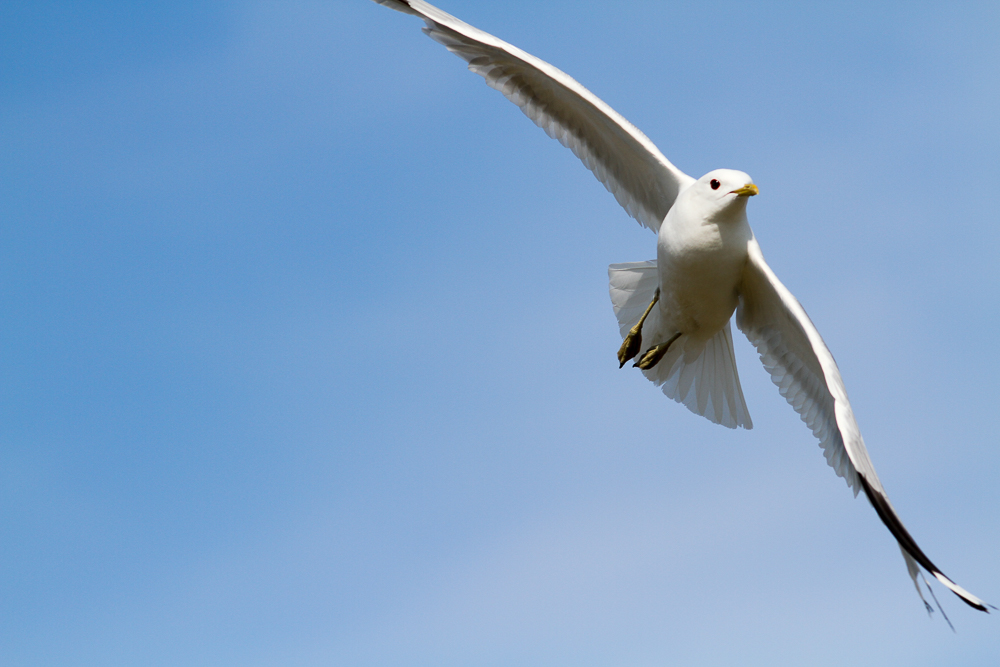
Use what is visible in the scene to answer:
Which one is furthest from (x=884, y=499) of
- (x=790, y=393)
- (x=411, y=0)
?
(x=411, y=0)

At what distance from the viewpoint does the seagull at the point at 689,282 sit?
7.62 m

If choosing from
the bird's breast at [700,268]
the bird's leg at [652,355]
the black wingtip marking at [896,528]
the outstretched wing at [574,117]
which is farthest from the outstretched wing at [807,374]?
the outstretched wing at [574,117]

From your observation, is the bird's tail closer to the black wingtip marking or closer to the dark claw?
the dark claw

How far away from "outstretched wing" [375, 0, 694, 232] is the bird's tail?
19.4 inches

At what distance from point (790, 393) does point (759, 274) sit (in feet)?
3.24

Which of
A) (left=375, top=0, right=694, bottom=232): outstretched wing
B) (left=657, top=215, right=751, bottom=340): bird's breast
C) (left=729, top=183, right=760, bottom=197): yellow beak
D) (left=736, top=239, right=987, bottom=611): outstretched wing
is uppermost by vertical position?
(left=375, top=0, right=694, bottom=232): outstretched wing

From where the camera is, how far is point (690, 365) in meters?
9.07

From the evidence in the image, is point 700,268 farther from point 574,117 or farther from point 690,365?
point 574,117

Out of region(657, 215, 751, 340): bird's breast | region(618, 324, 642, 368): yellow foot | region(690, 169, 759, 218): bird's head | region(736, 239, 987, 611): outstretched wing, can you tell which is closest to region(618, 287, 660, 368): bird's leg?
region(618, 324, 642, 368): yellow foot

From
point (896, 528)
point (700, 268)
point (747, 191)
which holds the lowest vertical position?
point (896, 528)

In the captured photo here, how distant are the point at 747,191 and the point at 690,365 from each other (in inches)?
79.1

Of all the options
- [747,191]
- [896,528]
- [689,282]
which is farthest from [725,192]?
[896,528]

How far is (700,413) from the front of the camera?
9055 mm

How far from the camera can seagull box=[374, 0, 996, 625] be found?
300 inches
